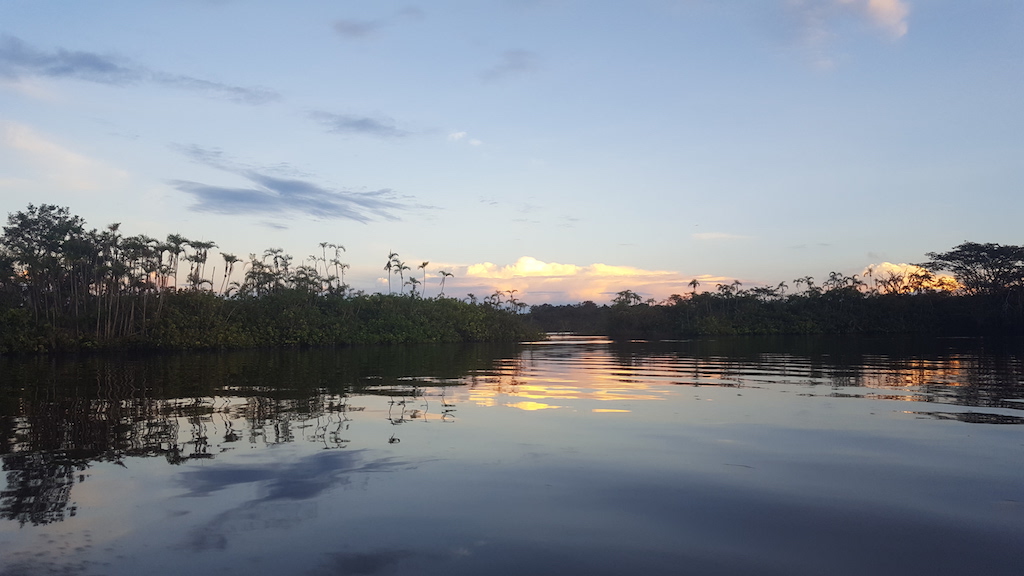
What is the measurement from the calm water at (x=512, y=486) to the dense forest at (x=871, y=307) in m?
64.1

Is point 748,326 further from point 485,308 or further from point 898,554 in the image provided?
point 898,554

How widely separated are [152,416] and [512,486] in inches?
327

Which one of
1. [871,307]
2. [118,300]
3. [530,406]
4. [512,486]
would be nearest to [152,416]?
[530,406]

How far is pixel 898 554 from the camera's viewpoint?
484cm

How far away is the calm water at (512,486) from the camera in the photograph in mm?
4828

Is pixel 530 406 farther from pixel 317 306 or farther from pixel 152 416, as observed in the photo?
pixel 317 306

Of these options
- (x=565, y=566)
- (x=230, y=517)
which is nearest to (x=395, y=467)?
(x=230, y=517)

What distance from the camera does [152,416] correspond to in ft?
38.1

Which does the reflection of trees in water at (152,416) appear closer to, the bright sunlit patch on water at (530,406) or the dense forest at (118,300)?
the bright sunlit patch on water at (530,406)

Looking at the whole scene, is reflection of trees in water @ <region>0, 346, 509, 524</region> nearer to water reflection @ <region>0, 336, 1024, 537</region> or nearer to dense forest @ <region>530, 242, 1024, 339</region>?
water reflection @ <region>0, 336, 1024, 537</region>

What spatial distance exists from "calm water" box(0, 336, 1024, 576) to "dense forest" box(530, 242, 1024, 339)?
6406 cm

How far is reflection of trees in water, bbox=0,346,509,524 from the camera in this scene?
7.30 m


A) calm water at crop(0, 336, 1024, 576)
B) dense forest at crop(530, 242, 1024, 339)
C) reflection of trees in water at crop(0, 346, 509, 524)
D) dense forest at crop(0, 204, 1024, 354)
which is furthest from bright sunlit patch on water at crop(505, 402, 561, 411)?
dense forest at crop(530, 242, 1024, 339)

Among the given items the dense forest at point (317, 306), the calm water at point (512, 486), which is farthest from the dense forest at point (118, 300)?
the calm water at point (512, 486)
